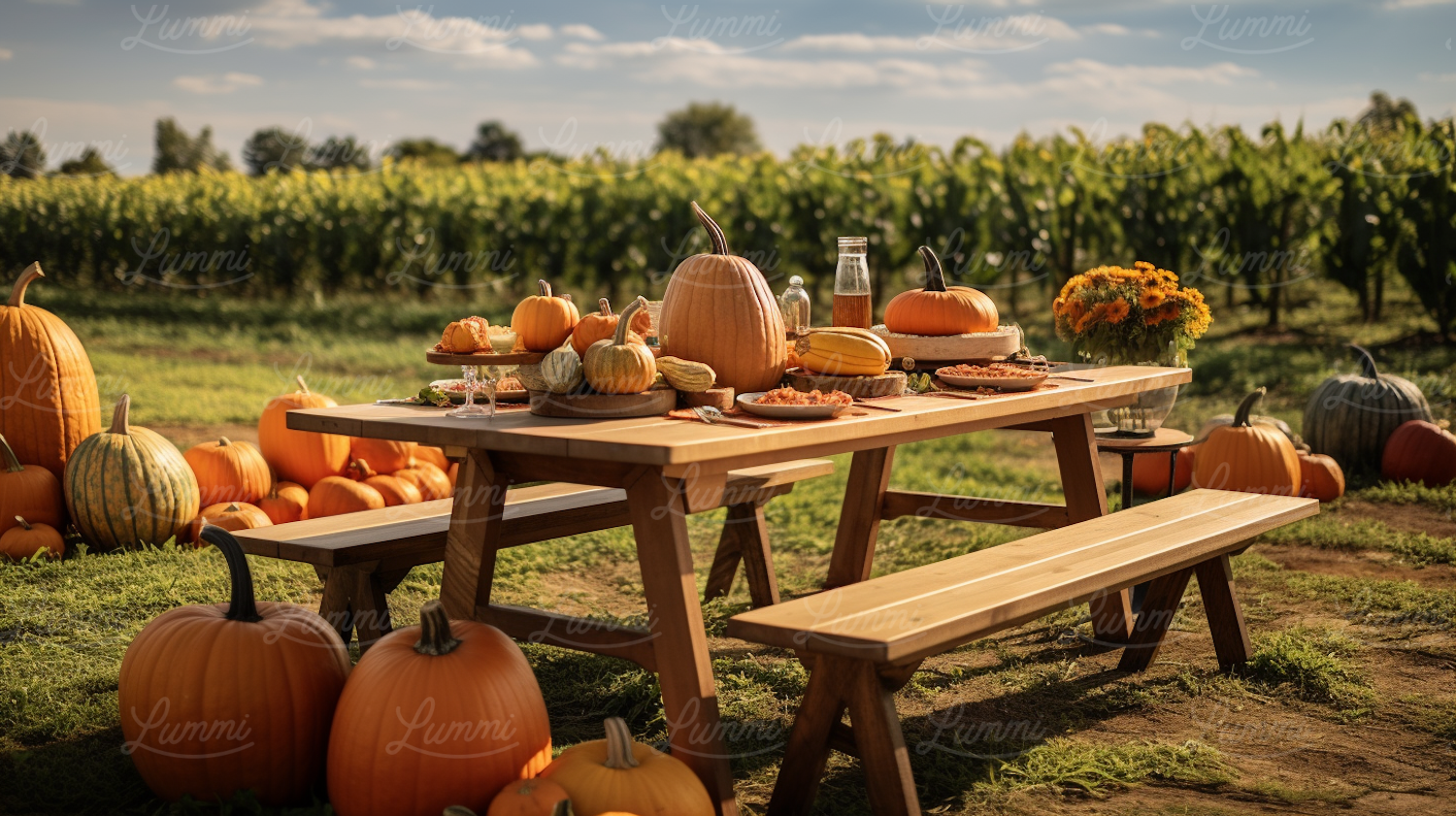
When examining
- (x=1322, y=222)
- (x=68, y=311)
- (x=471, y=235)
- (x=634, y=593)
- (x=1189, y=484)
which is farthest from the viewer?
(x=471, y=235)

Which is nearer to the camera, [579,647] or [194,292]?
[579,647]

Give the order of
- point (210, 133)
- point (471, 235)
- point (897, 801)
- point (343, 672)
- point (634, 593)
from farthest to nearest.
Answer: point (210, 133) → point (471, 235) → point (634, 593) → point (343, 672) → point (897, 801)

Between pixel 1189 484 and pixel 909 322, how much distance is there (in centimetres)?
350

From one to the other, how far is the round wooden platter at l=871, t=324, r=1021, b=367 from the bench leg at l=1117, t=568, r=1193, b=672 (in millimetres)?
1049

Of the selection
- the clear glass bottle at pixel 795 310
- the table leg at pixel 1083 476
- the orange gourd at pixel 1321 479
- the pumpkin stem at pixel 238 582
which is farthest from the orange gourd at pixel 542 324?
the orange gourd at pixel 1321 479

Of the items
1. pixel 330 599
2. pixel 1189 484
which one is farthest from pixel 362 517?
pixel 1189 484

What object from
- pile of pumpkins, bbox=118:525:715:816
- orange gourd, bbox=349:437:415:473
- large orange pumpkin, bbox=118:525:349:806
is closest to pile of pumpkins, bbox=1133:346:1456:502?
orange gourd, bbox=349:437:415:473

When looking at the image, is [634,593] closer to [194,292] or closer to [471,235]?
[471,235]

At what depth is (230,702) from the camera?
9.66 feet

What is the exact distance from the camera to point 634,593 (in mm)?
5195

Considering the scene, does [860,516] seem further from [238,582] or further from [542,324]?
[238,582]

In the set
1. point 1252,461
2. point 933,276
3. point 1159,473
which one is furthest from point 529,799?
point 1159,473

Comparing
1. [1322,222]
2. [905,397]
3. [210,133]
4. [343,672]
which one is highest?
[210,133]

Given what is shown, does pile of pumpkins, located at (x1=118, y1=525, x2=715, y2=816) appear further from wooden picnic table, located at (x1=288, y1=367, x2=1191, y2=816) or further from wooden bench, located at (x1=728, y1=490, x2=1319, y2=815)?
wooden bench, located at (x1=728, y1=490, x2=1319, y2=815)
